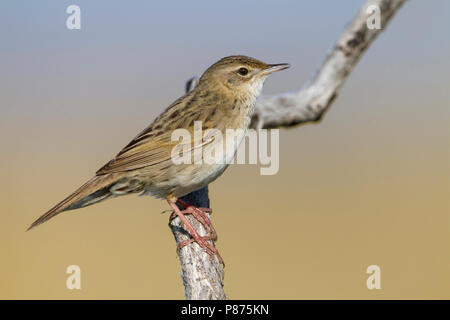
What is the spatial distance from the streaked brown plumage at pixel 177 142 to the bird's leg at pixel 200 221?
14 cm

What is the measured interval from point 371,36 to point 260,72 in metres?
1.24

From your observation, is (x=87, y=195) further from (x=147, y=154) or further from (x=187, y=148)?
(x=187, y=148)

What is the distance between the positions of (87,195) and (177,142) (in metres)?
→ 0.81

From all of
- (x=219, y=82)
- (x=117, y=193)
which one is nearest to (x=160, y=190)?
(x=117, y=193)

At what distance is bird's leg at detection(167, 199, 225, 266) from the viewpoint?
13.5 ft

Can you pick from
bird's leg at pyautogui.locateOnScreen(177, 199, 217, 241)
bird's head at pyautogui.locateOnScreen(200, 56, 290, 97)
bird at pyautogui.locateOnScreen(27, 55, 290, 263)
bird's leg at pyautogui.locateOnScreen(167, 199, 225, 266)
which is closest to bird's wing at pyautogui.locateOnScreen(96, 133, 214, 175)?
bird at pyautogui.locateOnScreen(27, 55, 290, 263)

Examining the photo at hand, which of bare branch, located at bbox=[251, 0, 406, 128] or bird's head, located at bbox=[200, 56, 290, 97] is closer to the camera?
bird's head, located at bbox=[200, 56, 290, 97]

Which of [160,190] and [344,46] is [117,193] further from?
[344,46]

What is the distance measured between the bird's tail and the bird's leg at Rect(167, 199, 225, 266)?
19.9 inches

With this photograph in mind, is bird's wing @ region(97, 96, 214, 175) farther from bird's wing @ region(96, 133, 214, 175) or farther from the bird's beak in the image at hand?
the bird's beak

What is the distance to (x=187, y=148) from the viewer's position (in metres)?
4.25

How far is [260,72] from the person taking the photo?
4770mm

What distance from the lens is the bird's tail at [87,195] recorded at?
13.0 ft
